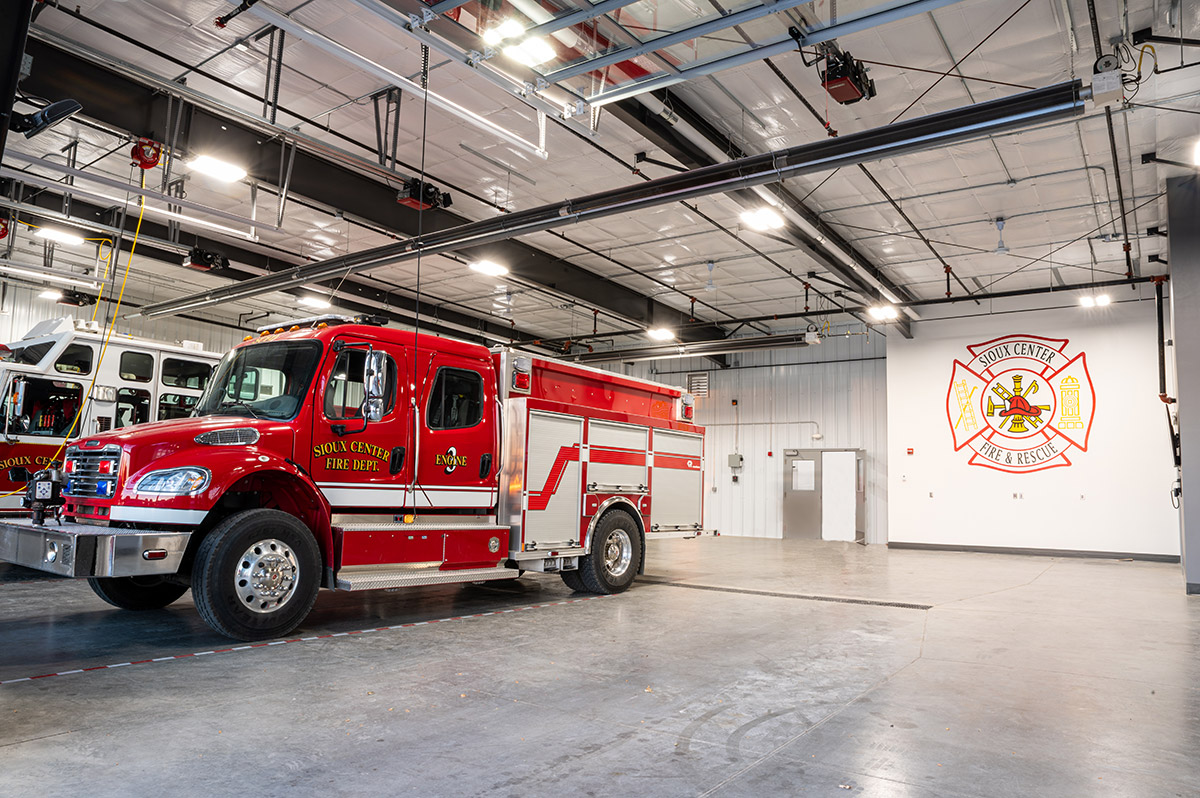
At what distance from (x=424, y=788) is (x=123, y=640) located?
13.5 ft

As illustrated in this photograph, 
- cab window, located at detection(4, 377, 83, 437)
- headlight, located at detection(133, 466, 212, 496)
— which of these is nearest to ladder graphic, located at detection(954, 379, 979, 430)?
headlight, located at detection(133, 466, 212, 496)

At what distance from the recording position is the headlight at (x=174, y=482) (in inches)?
226

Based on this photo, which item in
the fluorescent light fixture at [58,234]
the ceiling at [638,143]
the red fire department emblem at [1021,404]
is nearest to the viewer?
the ceiling at [638,143]

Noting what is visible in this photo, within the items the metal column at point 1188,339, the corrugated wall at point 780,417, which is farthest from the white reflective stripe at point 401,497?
the corrugated wall at point 780,417

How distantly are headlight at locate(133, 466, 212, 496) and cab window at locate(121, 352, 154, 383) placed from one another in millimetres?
6103

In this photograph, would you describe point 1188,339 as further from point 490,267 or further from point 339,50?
point 339,50

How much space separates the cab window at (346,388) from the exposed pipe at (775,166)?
2.17m

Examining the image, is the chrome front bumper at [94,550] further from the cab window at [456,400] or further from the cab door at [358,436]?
the cab window at [456,400]

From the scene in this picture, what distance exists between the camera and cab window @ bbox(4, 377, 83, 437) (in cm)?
964

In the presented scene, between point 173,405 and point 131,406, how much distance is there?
63 centimetres

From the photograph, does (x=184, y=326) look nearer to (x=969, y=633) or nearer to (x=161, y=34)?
(x=161, y=34)

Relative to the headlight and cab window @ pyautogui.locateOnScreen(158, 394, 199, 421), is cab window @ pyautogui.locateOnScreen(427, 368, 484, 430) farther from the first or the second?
cab window @ pyautogui.locateOnScreen(158, 394, 199, 421)

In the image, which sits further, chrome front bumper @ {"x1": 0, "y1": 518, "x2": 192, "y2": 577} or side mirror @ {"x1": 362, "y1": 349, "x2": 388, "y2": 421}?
side mirror @ {"x1": 362, "y1": 349, "x2": 388, "y2": 421}

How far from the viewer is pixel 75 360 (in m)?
10.3
